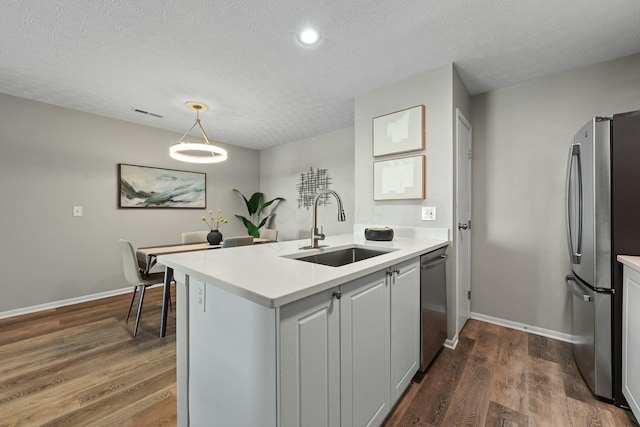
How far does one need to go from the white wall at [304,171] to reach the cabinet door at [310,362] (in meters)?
3.08

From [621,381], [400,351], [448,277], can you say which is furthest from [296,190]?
[621,381]

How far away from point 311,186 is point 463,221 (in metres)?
2.55

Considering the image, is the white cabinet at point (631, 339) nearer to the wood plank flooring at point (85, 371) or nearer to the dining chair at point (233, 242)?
the wood plank flooring at point (85, 371)

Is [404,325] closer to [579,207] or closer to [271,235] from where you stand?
[579,207]

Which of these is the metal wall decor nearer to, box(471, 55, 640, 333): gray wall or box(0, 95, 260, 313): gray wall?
box(0, 95, 260, 313): gray wall

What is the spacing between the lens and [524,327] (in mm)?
2428

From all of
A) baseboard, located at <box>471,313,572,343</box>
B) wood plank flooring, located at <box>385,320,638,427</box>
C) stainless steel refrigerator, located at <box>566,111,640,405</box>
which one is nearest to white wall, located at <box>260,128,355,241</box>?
baseboard, located at <box>471,313,572,343</box>

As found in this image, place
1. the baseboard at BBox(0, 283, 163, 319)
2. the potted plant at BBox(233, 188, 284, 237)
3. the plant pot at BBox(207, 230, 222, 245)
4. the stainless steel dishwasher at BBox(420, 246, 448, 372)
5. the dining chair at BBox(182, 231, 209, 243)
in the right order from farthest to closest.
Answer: the potted plant at BBox(233, 188, 284, 237) < the dining chair at BBox(182, 231, 209, 243) < the plant pot at BBox(207, 230, 222, 245) < the baseboard at BBox(0, 283, 163, 319) < the stainless steel dishwasher at BBox(420, 246, 448, 372)

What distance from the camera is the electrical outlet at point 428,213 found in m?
2.24

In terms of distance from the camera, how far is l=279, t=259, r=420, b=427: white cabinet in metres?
0.85

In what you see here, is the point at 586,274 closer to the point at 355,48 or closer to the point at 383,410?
the point at 383,410

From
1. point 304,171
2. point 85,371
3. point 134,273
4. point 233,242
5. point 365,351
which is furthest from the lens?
point 304,171

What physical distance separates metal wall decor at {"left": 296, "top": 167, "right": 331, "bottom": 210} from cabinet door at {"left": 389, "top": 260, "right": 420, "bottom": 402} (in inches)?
107

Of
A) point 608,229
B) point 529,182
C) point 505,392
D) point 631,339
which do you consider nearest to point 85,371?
point 505,392
